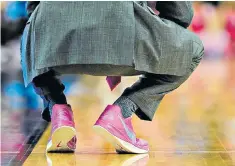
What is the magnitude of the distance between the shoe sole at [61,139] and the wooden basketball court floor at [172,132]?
32 millimetres

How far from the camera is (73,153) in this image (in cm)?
269

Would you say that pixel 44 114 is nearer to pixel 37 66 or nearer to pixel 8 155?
pixel 8 155

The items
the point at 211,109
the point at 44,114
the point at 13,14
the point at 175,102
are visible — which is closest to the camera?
the point at 44,114

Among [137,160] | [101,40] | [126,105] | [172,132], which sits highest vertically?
[101,40]

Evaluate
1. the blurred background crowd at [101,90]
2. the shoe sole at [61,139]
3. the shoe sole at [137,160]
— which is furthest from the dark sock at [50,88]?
the shoe sole at [137,160]

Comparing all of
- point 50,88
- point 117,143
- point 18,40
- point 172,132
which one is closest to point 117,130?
point 117,143

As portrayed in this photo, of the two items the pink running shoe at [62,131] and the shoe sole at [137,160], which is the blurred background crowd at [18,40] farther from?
the shoe sole at [137,160]

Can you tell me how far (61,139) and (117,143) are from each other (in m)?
0.21

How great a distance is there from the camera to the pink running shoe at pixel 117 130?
256 cm

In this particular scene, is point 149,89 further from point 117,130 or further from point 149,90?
point 117,130

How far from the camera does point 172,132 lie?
3.15 metres

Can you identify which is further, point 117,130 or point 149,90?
point 149,90

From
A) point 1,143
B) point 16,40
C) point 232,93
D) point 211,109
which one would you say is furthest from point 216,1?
point 1,143

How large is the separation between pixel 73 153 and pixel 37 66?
1.34 feet
